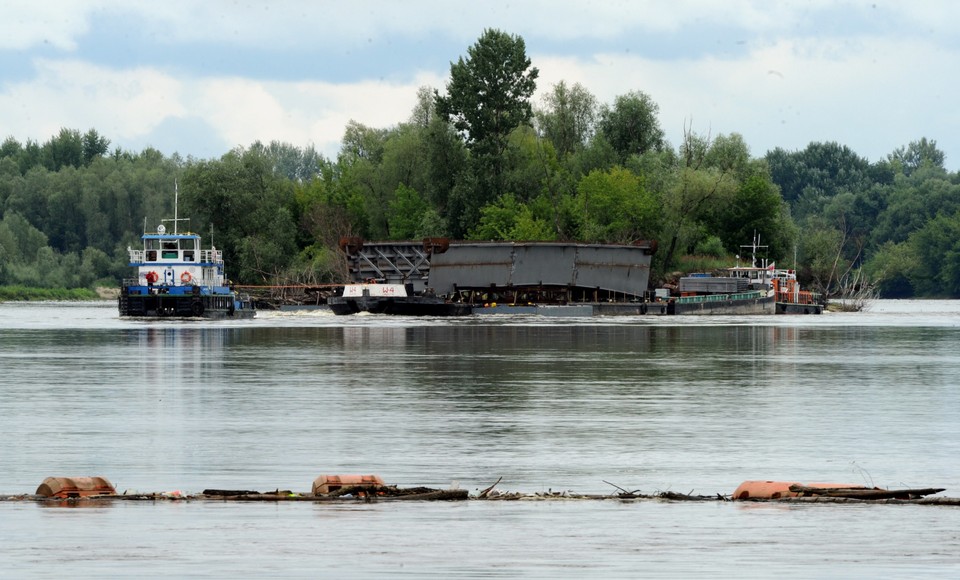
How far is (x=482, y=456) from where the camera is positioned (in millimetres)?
22125

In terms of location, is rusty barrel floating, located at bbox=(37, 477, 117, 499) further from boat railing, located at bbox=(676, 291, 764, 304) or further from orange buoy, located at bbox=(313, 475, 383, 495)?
boat railing, located at bbox=(676, 291, 764, 304)

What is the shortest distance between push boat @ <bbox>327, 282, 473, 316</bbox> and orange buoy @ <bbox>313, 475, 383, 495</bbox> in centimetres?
9448

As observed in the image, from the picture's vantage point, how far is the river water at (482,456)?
1373 cm

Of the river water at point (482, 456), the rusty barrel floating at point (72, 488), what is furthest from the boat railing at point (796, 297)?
the rusty barrel floating at point (72, 488)

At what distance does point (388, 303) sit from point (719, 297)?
2858 centimetres

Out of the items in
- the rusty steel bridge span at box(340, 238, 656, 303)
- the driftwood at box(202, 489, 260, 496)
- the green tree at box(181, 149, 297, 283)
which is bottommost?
the driftwood at box(202, 489, 260, 496)

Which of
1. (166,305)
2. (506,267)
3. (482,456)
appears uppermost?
(506,267)

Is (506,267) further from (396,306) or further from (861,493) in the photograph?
(861,493)

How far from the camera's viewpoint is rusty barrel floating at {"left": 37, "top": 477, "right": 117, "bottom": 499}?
1709 centimetres

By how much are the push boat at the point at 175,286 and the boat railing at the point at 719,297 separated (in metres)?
37.5

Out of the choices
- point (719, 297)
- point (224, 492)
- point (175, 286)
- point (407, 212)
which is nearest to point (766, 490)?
point (224, 492)

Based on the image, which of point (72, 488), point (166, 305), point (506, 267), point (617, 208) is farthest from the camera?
point (617, 208)

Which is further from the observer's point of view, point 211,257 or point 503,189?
point 503,189

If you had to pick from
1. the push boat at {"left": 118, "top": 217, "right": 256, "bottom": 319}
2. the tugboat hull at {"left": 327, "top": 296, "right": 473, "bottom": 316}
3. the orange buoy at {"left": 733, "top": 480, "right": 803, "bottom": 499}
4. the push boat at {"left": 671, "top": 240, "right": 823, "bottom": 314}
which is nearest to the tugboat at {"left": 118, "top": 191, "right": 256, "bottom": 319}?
the push boat at {"left": 118, "top": 217, "right": 256, "bottom": 319}
